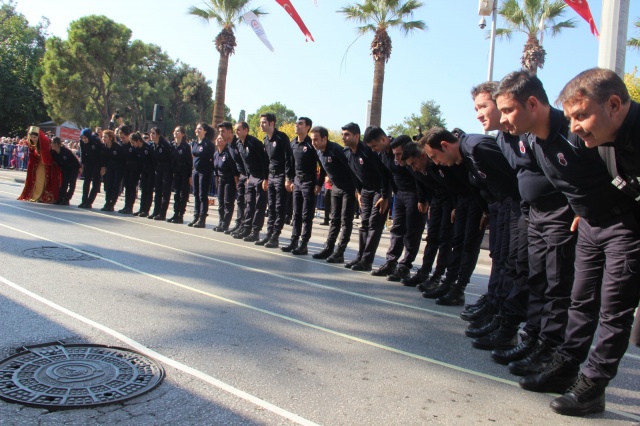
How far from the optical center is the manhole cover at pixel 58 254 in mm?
7555

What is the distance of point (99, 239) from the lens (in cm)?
942

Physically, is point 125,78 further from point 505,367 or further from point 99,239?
point 505,367

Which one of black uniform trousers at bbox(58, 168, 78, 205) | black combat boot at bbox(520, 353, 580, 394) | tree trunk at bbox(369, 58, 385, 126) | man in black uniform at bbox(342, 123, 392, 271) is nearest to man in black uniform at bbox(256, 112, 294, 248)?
man in black uniform at bbox(342, 123, 392, 271)

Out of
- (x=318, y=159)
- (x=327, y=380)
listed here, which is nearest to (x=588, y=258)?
(x=327, y=380)

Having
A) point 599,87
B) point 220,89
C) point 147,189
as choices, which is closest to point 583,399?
point 599,87

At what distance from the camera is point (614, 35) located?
8.35m

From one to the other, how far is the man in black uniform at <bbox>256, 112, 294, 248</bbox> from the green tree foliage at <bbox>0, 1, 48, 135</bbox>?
4783 cm

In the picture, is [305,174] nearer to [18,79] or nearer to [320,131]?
[320,131]

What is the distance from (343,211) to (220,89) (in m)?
19.5

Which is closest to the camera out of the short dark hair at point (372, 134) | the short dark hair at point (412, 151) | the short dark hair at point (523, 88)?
the short dark hair at point (523, 88)

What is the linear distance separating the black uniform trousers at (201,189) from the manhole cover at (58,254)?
4398 mm

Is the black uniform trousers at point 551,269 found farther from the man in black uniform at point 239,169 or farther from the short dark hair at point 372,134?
the man in black uniform at point 239,169

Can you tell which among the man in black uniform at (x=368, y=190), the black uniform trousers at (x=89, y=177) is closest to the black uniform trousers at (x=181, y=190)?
the black uniform trousers at (x=89, y=177)

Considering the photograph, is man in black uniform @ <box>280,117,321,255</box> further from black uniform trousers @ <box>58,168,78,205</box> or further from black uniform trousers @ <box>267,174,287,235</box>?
black uniform trousers @ <box>58,168,78,205</box>
